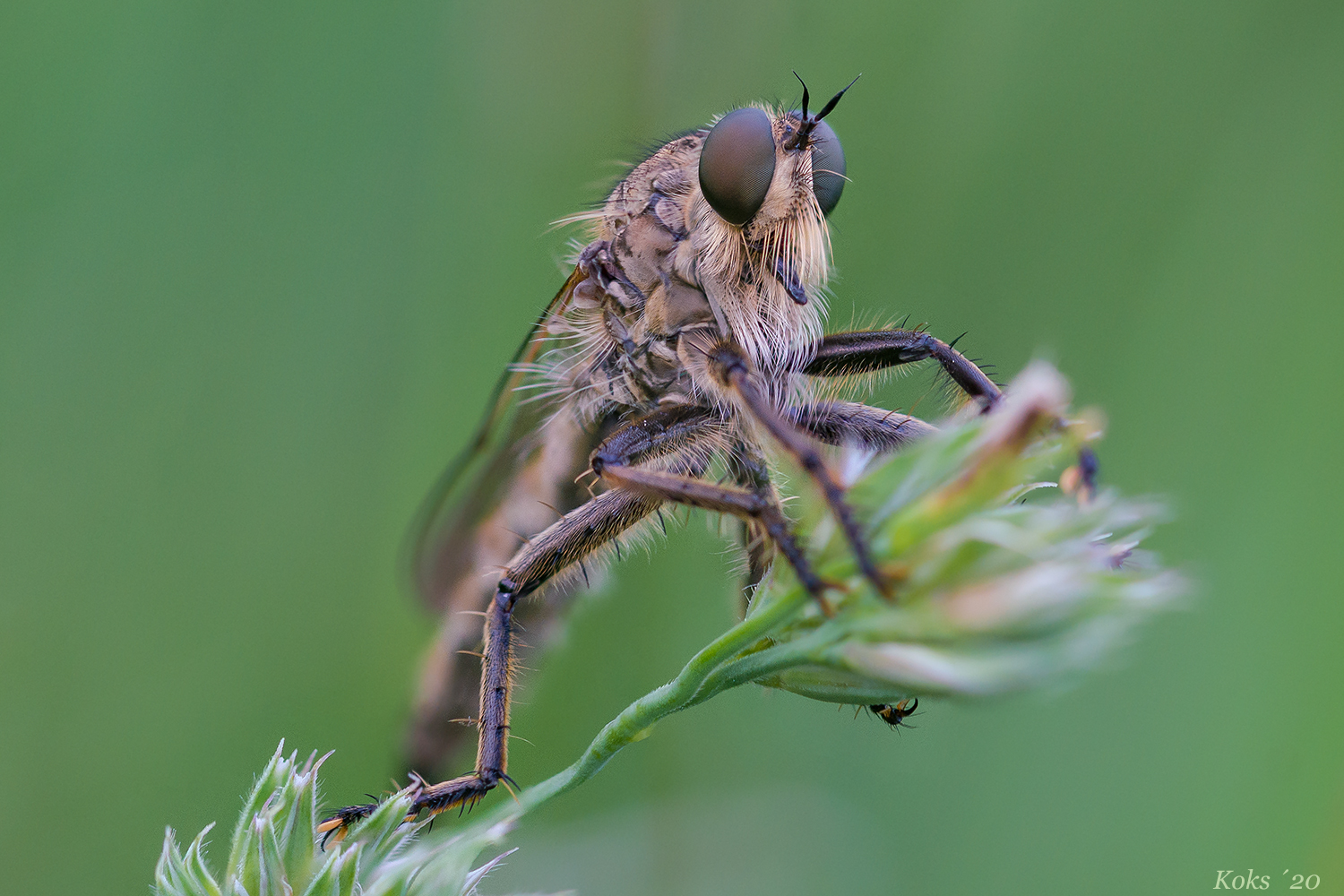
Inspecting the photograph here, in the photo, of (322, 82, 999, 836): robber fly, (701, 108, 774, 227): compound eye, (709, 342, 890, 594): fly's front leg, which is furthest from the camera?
(701, 108, 774, 227): compound eye

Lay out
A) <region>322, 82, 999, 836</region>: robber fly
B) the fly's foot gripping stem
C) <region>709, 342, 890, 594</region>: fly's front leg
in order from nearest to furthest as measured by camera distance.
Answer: <region>709, 342, 890, 594</region>: fly's front leg < the fly's foot gripping stem < <region>322, 82, 999, 836</region>: robber fly

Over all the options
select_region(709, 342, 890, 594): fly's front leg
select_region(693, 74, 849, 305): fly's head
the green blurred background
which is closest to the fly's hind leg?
select_region(709, 342, 890, 594): fly's front leg

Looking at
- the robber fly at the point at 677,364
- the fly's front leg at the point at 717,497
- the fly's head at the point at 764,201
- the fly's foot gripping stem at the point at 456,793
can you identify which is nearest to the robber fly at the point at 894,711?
the robber fly at the point at 677,364

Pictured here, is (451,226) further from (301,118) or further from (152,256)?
(152,256)

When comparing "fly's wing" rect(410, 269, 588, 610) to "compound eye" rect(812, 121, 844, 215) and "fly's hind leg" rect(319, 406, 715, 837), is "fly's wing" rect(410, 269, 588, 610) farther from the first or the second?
"compound eye" rect(812, 121, 844, 215)

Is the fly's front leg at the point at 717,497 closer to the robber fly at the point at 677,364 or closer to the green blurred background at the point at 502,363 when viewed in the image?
the robber fly at the point at 677,364

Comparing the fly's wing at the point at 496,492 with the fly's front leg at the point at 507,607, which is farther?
the fly's wing at the point at 496,492

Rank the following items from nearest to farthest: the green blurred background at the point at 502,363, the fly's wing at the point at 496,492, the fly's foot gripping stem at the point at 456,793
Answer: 1. the fly's foot gripping stem at the point at 456,793
2. the green blurred background at the point at 502,363
3. the fly's wing at the point at 496,492

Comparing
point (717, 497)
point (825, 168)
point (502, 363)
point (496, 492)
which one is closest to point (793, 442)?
point (717, 497)
